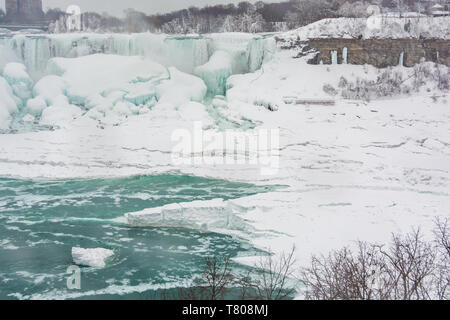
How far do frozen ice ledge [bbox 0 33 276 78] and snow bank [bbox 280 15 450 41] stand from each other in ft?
6.18

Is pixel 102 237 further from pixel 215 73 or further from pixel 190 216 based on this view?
pixel 215 73

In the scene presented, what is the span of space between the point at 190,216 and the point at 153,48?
13651 millimetres

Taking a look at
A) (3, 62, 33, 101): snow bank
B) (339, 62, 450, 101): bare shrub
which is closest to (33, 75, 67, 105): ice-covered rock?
(3, 62, 33, 101): snow bank

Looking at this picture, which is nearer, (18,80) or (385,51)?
(18,80)

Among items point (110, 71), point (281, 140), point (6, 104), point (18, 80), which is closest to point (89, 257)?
point (281, 140)

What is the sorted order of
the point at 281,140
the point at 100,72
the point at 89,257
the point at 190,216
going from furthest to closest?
the point at 100,72 < the point at 281,140 < the point at 190,216 < the point at 89,257

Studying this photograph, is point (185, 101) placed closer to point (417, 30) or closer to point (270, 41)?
point (270, 41)

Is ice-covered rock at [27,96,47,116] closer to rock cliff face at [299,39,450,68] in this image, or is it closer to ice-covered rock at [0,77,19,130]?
ice-covered rock at [0,77,19,130]

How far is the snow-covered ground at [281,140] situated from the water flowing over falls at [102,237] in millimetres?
657

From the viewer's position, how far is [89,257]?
25.8 ft

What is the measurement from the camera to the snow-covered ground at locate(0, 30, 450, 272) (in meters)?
Answer: 9.88

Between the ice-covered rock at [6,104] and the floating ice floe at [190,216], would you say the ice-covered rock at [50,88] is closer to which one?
the ice-covered rock at [6,104]

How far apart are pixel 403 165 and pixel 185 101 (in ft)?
28.7

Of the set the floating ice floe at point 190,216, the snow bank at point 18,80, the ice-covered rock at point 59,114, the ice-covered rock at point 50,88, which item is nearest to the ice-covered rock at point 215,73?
the ice-covered rock at point 59,114
